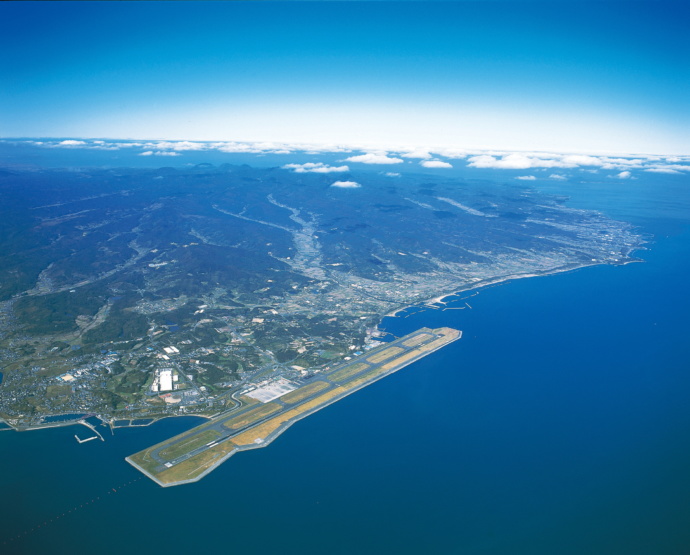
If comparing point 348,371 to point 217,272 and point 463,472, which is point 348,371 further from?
point 217,272

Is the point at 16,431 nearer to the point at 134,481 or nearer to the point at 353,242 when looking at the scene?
the point at 134,481

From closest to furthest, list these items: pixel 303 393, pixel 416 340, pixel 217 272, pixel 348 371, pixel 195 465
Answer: pixel 195 465
pixel 303 393
pixel 348 371
pixel 416 340
pixel 217 272

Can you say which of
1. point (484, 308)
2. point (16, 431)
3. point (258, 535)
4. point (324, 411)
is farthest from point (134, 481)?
point (484, 308)

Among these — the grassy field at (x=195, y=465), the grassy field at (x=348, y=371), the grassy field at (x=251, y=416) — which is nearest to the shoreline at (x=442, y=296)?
the grassy field at (x=251, y=416)

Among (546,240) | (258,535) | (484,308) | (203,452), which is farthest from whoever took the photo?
(546,240)

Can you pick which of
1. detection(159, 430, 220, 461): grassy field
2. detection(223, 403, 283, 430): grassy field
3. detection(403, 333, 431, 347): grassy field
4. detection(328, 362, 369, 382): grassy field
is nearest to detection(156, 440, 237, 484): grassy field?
detection(159, 430, 220, 461): grassy field

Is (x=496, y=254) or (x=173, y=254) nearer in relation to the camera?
(x=173, y=254)

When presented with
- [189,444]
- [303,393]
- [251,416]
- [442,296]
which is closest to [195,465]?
[189,444]

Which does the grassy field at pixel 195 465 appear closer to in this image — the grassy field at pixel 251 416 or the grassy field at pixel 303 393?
the grassy field at pixel 251 416
